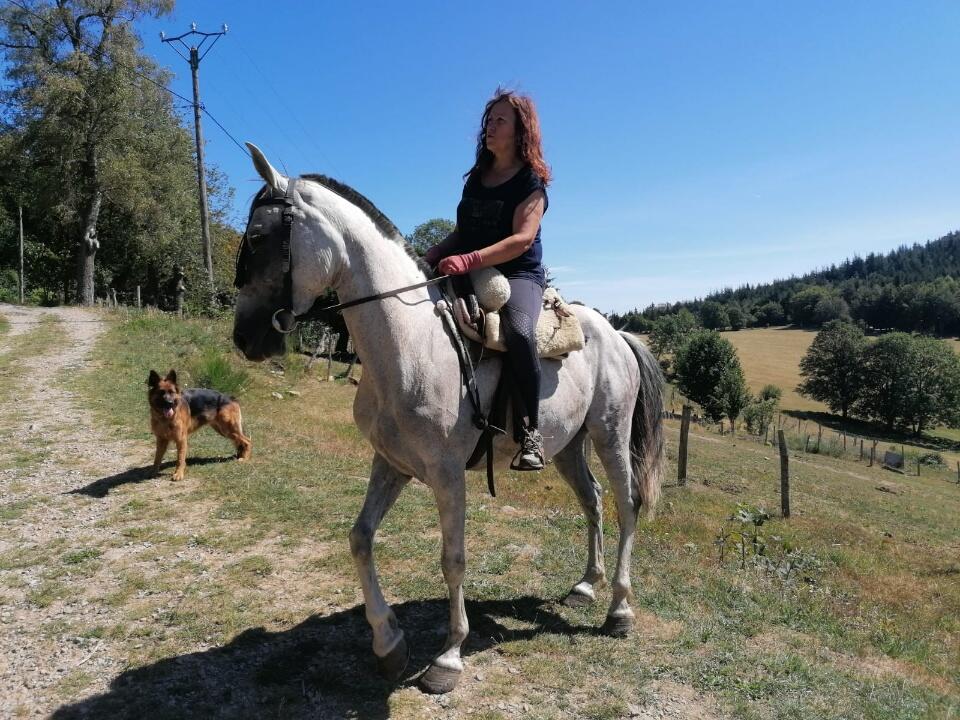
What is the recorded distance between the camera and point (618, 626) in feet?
13.5

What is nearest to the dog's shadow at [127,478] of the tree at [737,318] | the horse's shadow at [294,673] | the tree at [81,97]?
the horse's shadow at [294,673]

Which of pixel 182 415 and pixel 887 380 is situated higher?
pixel 182 415

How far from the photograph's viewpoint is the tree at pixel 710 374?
64875 millimetres

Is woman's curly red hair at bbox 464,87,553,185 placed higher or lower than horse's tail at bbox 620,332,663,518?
higher

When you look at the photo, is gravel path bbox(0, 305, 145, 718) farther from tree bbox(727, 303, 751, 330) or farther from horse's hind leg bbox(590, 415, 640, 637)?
tree bbox(727, 303, 751, 330)

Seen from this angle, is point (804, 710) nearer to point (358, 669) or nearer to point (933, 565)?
point (358, 669)

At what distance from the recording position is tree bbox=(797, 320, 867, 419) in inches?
2992

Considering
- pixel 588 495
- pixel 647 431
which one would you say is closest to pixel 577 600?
pixel 588 495

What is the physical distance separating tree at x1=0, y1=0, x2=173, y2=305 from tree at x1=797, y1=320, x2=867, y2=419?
8382cm

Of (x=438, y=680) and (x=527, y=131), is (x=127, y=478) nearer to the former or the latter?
(x=438, y=680)

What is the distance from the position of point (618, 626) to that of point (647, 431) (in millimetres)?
1692

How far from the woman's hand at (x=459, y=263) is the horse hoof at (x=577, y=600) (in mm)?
2955

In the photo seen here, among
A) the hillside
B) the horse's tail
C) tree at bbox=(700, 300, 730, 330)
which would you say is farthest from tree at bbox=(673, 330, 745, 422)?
tree at bbox=(700, 300, 730, 330)

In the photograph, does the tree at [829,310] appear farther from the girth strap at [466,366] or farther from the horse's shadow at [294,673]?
the girth strap at [466,366]
